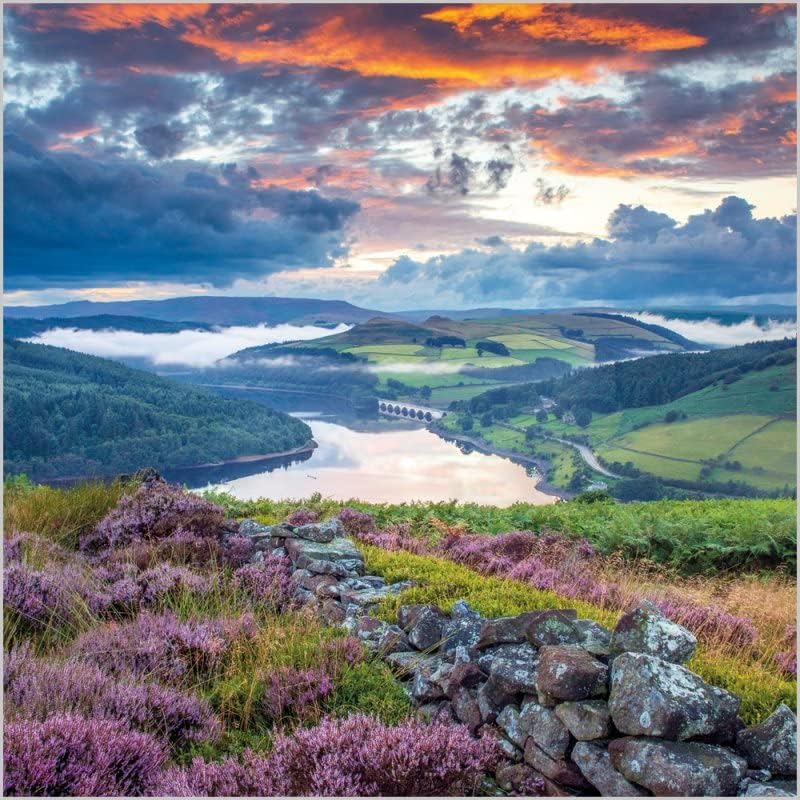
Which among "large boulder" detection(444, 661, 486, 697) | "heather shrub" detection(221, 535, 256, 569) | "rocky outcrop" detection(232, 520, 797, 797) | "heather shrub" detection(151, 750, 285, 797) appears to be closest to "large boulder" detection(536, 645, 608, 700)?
"rocky outcrop" detection(232, 520, 797, 797)

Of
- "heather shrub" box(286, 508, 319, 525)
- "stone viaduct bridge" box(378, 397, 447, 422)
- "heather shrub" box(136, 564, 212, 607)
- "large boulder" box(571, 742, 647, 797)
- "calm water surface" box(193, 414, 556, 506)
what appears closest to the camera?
"large boulder" box(571, 742, 647, 797)

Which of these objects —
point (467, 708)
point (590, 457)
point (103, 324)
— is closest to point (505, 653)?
point (467, 708)

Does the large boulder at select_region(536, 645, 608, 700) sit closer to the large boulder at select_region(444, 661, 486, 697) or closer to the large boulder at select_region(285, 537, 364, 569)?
the large boulder at select_region(444, 661, 486, 697)

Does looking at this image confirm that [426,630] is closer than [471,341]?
Yes

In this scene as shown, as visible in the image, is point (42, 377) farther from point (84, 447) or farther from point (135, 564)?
point (135, 564)

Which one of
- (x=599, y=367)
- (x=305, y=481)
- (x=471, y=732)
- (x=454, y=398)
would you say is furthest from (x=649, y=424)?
(x=471, y=732)

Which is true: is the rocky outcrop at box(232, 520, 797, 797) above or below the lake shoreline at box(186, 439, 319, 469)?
above

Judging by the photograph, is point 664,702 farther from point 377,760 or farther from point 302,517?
point 302,517

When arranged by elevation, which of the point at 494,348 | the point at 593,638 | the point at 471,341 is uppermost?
the point at 471,341
